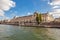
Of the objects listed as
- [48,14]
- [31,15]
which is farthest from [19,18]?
[48,14]

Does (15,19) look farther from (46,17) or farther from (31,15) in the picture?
(46,17)

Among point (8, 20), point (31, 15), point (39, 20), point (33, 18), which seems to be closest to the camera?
point (39, 20)

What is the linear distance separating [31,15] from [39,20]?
4122cm

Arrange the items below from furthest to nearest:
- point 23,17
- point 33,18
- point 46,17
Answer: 1. point 23,17
2. point 33,18
3. point 46,17

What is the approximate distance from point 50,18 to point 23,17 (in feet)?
76.4

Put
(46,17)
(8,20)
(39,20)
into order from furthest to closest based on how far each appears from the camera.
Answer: (8,20) < (46,17) < (39,20)

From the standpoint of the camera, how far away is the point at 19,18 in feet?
315

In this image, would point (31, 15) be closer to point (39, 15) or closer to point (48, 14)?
point (48, 14)

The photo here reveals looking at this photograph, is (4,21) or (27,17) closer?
(27,17)

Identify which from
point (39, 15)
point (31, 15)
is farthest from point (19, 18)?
point (39, 15)

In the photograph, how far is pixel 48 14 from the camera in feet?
245

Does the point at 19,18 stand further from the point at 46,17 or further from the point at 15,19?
the point at 46,17

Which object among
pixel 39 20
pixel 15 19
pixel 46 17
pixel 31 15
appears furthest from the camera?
pixel 15 19

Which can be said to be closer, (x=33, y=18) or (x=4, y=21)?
(x=33, y=18)
